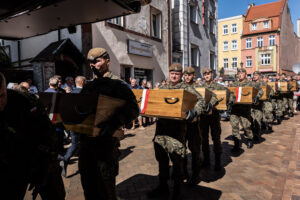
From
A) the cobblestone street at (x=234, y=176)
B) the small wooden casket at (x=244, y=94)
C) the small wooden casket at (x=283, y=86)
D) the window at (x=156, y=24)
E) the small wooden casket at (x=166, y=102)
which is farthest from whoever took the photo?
the window at (x=156, y=24)

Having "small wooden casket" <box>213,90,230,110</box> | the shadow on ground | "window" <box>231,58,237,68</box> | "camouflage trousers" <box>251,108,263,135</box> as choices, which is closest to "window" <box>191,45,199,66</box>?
"camouflage trousers" <box>251,108,263,135</box>

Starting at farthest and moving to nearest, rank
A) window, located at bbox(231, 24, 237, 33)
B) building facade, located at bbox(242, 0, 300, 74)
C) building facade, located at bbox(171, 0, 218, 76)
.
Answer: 1. window, located at bbox(231, 24, 237, 33)
2. building facade, located at bbox(242, 0, 300, 74)
3. building facade, located at bbox(171, 0, 218, 76)

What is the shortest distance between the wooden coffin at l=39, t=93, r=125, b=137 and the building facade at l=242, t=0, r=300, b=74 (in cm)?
4079

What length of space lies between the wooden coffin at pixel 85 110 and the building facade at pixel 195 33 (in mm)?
14408

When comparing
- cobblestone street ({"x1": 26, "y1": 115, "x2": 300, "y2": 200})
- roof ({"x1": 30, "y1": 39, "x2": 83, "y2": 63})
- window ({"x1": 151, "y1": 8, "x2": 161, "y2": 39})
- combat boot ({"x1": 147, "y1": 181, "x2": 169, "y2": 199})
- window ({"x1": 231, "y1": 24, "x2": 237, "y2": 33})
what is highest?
window ({"x1": 231, "y1": 24, "x2": 237, "y2": 33})

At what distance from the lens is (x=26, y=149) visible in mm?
1824

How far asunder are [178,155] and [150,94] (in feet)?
3.19

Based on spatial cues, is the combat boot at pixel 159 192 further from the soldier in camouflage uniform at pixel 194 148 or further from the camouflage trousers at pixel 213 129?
the camouflage trousers at pixel 213 129

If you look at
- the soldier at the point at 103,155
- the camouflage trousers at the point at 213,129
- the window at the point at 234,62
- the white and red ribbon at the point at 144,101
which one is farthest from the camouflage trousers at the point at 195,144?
the window at the point at 234,62

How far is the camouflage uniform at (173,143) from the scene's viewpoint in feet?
10.7

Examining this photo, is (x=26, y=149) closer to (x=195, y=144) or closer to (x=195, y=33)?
(x=195, y=144)

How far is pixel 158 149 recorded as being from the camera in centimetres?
341

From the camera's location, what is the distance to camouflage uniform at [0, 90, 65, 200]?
1.70 metres

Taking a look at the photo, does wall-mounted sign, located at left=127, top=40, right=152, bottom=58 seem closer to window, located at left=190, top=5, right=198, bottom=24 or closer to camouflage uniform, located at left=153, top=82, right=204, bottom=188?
window, located at left=190, top=5, right=198, bottom=24
